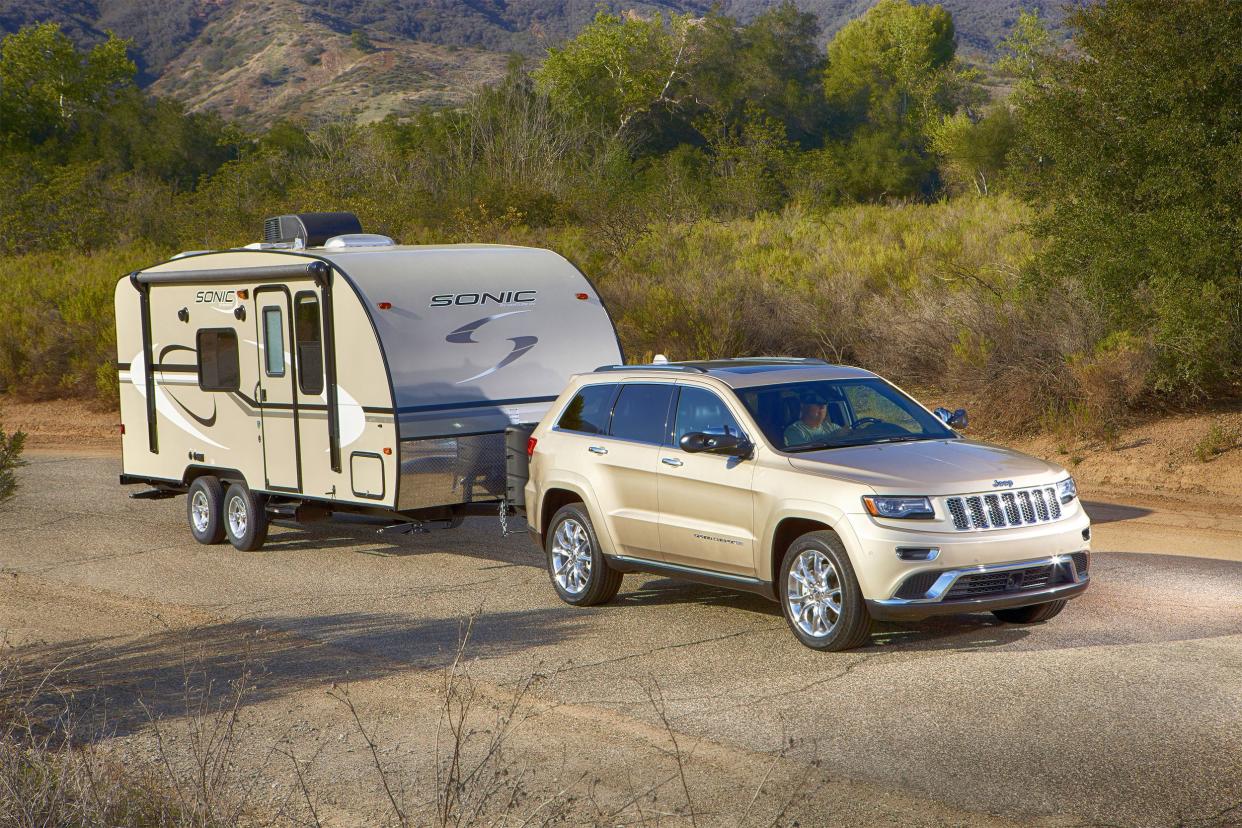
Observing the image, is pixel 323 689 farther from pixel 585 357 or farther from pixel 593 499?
pixel 585 357

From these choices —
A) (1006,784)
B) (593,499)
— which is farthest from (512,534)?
(1006,784)

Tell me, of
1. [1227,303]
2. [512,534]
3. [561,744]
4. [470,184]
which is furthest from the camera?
[470,184]

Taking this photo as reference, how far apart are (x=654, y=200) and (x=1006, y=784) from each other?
86.8 feet

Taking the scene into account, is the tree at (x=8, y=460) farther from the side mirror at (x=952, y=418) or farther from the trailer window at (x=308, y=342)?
the side mirror at (x=952, y=418)

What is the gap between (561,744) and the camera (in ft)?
22.4

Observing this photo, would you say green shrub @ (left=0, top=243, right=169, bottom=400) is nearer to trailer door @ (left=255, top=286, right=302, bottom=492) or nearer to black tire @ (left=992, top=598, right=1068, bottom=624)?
trailer door @ (left=255, top=286, right=302, bottom=492)

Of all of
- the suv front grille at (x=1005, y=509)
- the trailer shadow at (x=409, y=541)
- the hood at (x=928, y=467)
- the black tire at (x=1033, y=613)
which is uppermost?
the hood at (x=928, y=467)

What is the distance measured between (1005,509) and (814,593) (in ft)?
4.09

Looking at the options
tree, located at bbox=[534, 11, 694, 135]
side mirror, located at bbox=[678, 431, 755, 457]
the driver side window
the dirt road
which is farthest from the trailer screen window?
tree, located at bbox=[534, 11, 694, 135]

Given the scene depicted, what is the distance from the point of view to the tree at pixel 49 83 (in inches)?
2346

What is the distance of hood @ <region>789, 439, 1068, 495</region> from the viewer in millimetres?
8148

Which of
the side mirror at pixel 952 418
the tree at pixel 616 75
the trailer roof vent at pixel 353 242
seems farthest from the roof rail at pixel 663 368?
the tree at pixel 616 75

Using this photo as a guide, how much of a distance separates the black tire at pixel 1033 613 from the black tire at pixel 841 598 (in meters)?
1.14

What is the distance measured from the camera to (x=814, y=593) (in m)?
8.52
